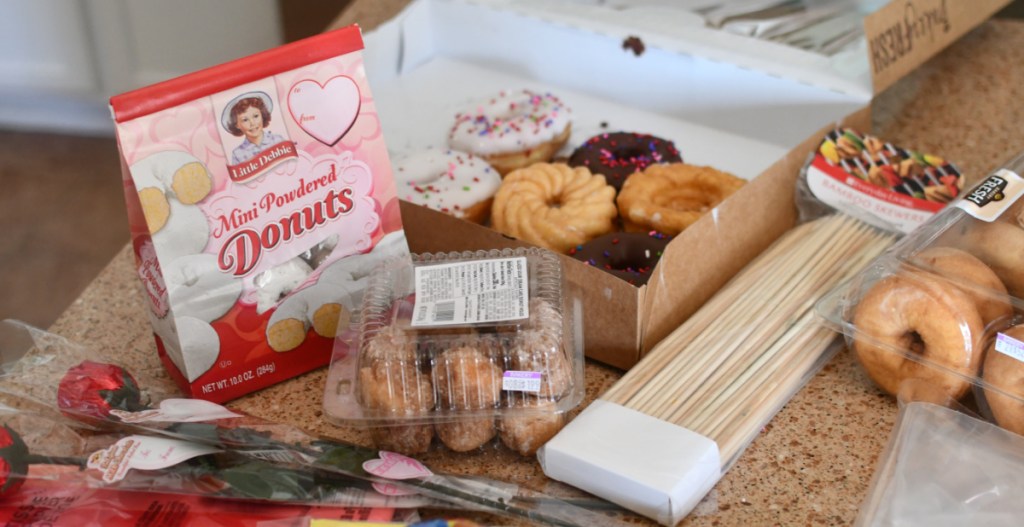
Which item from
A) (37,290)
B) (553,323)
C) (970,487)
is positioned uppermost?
(553,323)

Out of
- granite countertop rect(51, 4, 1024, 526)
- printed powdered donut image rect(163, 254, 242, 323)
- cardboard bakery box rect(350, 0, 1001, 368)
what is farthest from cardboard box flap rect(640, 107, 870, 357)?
printed powdered donut image rect(163, 254, 242, 323)

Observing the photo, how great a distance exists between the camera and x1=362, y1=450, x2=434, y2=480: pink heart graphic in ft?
3.18

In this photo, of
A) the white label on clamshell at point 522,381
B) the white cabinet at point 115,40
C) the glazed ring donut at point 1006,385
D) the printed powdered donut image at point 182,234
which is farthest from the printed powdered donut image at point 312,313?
the white cabinet at point 115,40

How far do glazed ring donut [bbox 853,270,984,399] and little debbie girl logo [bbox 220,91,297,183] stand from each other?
0.65 m

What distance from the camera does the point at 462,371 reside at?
101 centimetres

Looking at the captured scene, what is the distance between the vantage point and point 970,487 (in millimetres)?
971

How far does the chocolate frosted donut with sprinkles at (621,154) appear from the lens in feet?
5.19

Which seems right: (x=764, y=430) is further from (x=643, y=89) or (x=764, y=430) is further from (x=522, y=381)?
(x=643, y=89)

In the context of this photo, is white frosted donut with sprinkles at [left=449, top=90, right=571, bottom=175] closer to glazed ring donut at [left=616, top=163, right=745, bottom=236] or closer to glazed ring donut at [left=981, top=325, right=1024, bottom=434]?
glazed ring donut at [left=616, top=163, right=745, bottom=236]

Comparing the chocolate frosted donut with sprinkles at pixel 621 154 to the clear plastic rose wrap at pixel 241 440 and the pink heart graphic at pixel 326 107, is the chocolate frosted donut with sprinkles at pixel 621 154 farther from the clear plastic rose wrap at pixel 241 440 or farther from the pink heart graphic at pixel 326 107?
the clear plastic rose wrap at pixel 241 440

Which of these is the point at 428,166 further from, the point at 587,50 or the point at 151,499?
the point at 151,499

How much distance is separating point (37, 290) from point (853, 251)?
269 cm

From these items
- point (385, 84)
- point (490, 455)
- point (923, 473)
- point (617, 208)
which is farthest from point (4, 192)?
point (923, 473)

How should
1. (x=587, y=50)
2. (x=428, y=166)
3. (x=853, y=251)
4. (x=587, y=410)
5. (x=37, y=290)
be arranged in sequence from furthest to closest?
(x=37, y=290) < (x=587, y=50) < (x=428, y=166) < (x=853, y=251) < (x=587, y=410)
